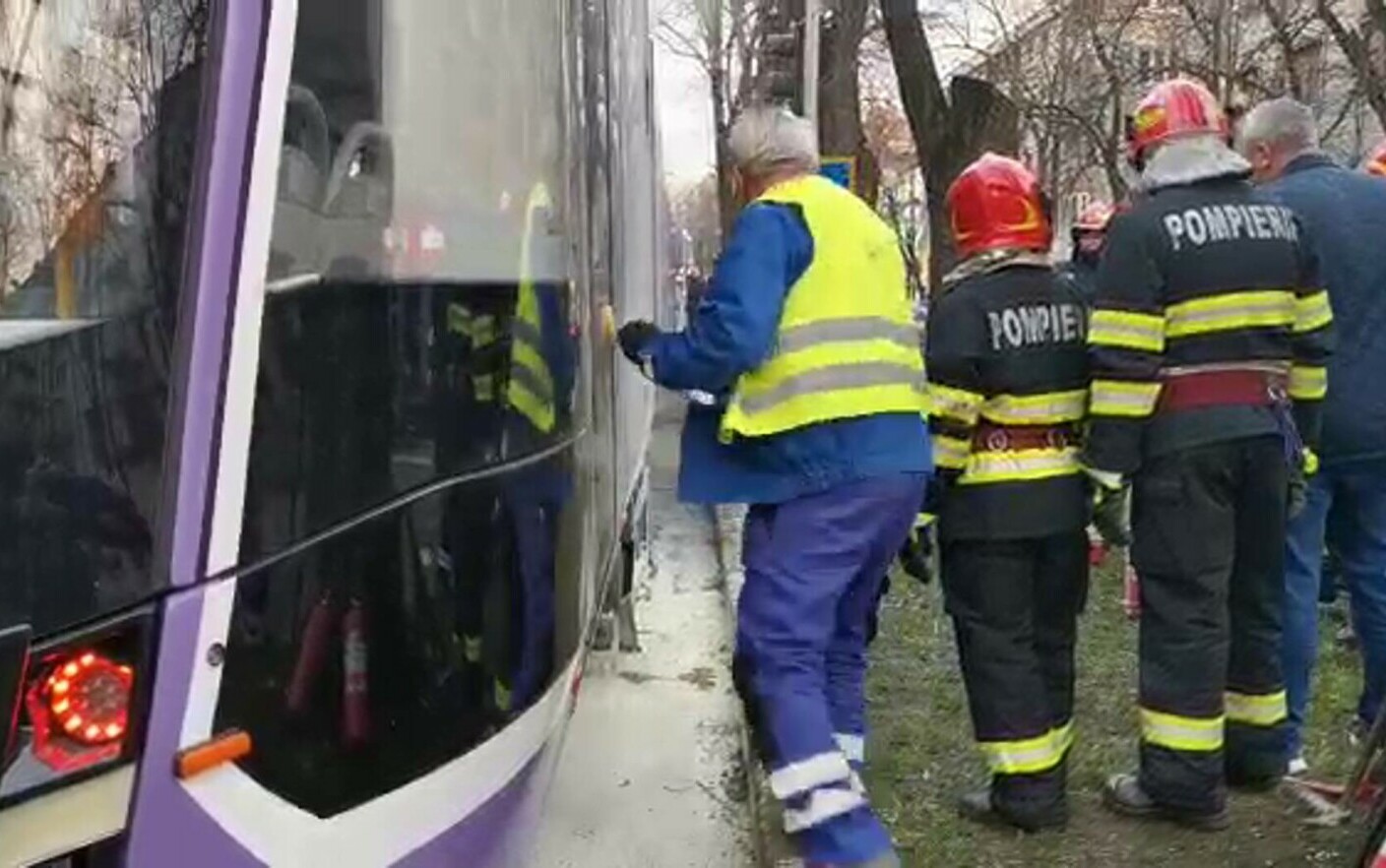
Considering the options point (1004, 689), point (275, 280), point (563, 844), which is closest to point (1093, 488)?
point (1004, 689)

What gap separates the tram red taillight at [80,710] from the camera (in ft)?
7.42

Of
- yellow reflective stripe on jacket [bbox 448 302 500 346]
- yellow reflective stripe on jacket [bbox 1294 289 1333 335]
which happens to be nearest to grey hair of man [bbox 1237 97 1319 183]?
yellow reflective stripe on jacket [bbox 1294 289 1333 335]

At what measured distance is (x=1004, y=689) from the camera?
5.30 metres

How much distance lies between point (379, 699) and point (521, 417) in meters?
0.82

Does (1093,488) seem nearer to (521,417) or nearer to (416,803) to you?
(521,417)

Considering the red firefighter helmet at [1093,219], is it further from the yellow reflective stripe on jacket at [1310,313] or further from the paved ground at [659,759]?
the yellow reflective stripe on jacket at [1310,313]

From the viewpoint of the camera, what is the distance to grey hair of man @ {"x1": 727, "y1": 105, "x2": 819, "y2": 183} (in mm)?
4980

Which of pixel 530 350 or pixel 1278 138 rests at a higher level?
pixel 1278 138

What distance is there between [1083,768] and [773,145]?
7.58ft

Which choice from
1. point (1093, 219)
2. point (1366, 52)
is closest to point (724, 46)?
point (1366, 52)

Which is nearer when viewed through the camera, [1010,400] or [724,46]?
[1010,400]

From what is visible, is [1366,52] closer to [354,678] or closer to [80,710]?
[354,678]

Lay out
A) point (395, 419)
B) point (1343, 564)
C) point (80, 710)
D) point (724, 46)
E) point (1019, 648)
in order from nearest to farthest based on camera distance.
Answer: point (80, 710) < point (395, 419) < point (1019, 648) < point (1343, 564) < point (724, 46)

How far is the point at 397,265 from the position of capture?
2.94m
